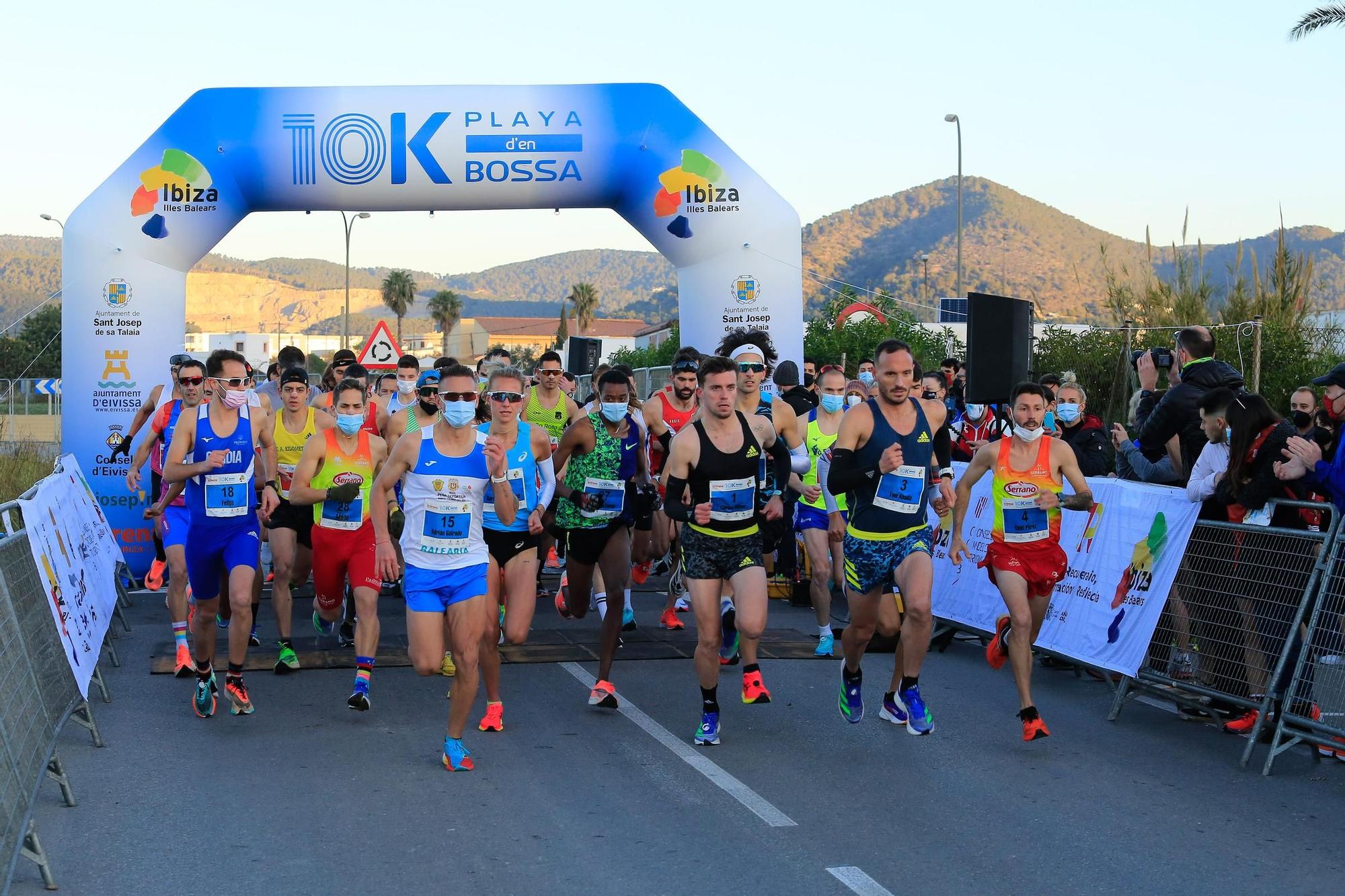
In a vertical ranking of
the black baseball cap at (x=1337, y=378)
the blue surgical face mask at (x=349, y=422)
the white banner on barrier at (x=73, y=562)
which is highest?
the black baseball cap at (x=1337, y=378)

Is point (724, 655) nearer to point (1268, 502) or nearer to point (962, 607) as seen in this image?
point (962, 607)

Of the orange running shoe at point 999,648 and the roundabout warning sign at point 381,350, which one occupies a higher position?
the roundabout warning sign at point 381,350

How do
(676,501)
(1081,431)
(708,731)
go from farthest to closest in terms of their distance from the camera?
(1081,431), (676,501), (708,731)

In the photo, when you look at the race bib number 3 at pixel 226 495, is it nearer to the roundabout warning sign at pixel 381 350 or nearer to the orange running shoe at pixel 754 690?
the orange running shoe at pixel 754 690

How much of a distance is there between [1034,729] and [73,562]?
19.5 feet

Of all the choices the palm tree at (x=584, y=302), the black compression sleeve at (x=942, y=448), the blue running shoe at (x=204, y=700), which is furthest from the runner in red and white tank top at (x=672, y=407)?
the palm tree at (x=584, y=302)

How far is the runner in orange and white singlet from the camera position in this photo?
7742mm

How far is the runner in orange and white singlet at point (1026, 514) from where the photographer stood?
7.74m

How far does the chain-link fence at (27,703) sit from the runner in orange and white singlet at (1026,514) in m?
4.66

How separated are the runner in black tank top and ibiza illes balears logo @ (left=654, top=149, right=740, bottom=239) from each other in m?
6.93

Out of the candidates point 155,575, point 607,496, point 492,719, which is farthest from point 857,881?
point 155,575

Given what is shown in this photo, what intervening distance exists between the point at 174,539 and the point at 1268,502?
6.85 meters

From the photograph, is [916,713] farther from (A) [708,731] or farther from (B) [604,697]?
(B) [604,697]

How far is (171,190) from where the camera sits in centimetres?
1411
